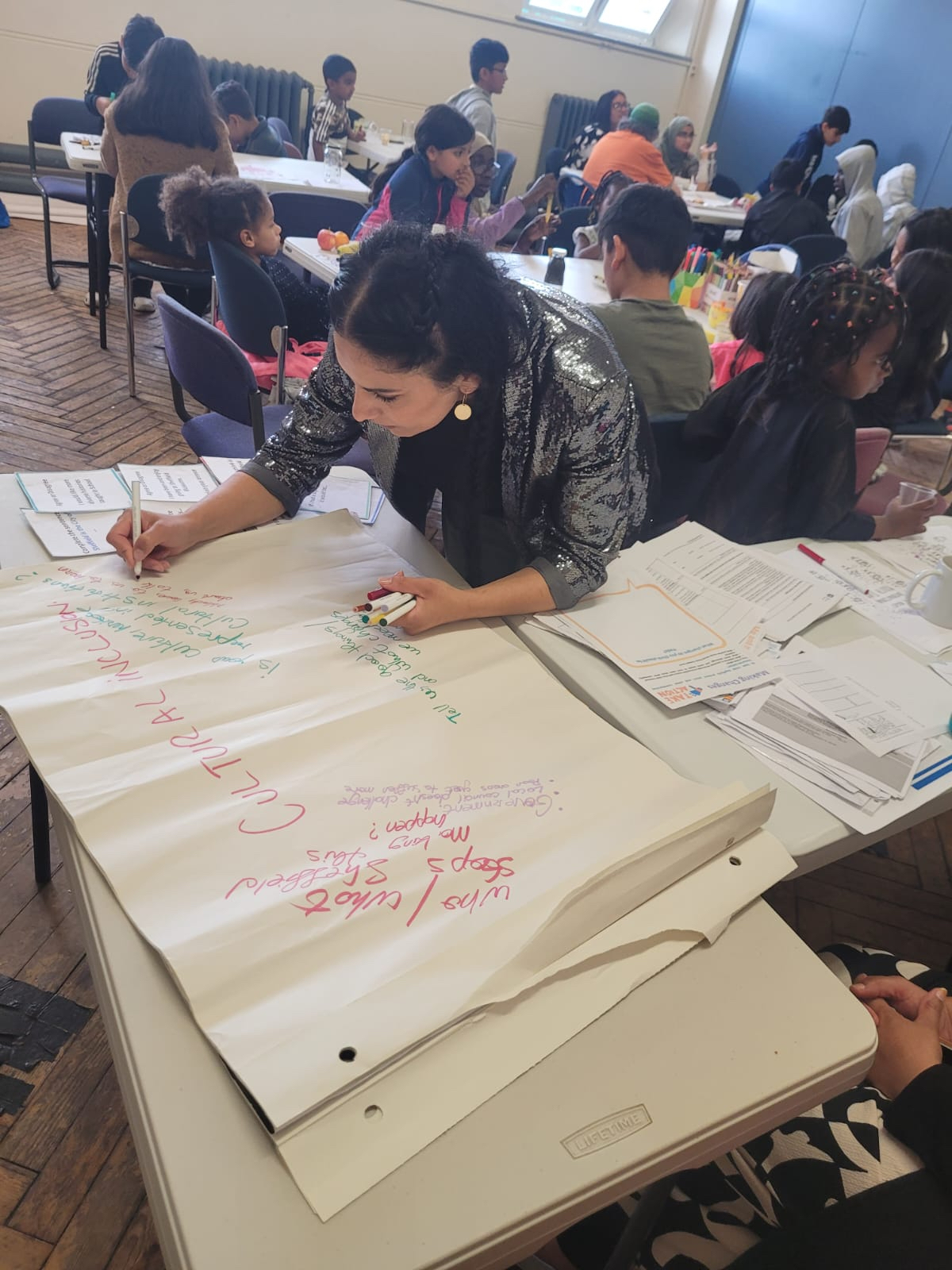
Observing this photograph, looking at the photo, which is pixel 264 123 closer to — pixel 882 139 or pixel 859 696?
pixel 882 139

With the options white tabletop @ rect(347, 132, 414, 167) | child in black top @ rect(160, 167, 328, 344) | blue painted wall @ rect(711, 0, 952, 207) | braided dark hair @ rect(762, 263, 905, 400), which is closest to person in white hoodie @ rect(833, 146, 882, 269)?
blue painted wall @ rect(711, 0, 952, 207)

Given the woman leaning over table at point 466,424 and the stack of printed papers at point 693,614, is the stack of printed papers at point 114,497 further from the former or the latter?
the stack of printed papers at point 693,614

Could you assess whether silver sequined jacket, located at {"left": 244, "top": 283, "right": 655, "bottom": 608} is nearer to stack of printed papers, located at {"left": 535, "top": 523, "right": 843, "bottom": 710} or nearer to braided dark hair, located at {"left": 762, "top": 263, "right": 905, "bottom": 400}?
stack of printed papers, located at {"left": 535, "top": 523, "right": 843, "bottom": 710}

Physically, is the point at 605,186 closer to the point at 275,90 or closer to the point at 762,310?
the point at 762,310

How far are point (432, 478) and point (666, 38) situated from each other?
8358mm

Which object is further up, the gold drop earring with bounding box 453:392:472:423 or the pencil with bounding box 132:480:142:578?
the gold drop earring with bounding box 453:392:472:423

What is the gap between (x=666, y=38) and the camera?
7.64 meters

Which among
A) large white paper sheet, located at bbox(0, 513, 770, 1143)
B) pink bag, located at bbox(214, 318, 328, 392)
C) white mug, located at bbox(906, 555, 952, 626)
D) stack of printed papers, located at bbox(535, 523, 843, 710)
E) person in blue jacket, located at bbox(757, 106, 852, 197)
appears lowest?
pink bag, located at bbox(214, 318, 328, 392)

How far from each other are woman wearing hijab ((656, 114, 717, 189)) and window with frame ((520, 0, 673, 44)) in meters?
1.66

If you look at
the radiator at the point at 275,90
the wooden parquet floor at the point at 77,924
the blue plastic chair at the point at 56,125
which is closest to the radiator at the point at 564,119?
the radiator at the point at 275,90

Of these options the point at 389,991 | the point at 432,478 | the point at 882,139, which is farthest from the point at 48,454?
the point at 882,139

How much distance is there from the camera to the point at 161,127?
10.6 feet

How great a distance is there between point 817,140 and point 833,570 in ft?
18.5

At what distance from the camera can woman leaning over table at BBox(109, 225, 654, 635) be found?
1.04 meters
